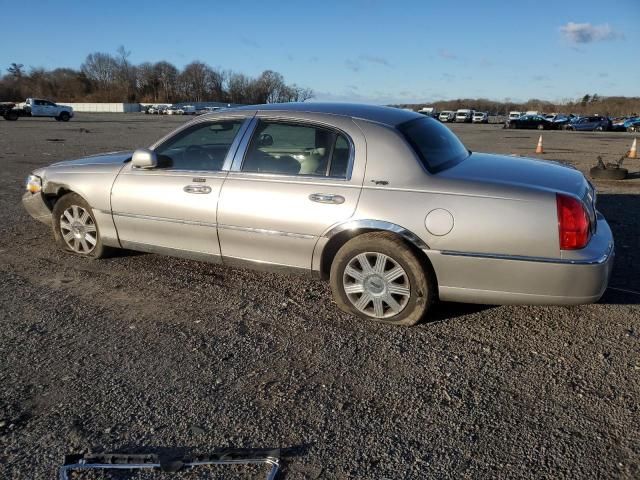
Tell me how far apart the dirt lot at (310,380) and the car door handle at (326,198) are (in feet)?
2.85

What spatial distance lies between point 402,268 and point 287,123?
155 cm

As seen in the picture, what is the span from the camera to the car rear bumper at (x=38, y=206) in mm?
5496

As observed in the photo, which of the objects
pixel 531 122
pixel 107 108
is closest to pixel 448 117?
pixel 531 122

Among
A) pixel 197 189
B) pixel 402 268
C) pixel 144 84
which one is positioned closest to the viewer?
pixel 402 268

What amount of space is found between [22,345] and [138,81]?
141272 millimetres

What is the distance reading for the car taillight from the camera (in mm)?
3330

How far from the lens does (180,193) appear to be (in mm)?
4457

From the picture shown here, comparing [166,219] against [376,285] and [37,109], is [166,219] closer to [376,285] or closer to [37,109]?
[376,285]

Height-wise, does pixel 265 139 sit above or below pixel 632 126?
below

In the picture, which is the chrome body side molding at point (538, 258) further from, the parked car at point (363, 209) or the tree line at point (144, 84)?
the tree line at point (144, 84)

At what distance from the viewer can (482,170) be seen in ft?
12.9

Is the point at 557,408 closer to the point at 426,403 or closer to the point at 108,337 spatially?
the point at 426,403

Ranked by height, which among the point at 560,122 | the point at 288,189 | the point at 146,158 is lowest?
the point at 288,189

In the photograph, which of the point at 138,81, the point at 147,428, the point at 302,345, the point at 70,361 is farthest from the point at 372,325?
the point at 138,81
